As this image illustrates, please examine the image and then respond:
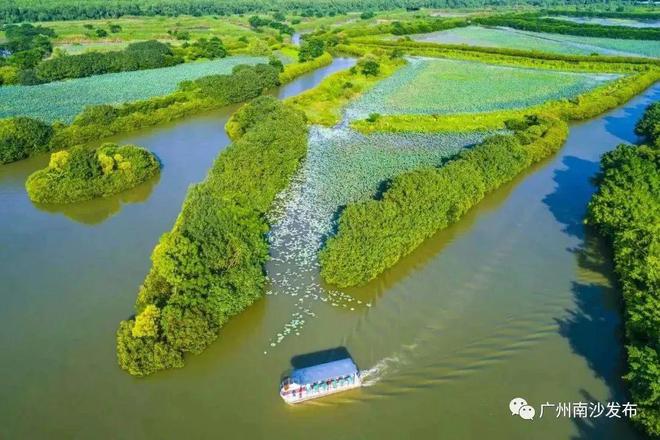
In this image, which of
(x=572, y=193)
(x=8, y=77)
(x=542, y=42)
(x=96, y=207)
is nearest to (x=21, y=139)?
(x=96, y=207)

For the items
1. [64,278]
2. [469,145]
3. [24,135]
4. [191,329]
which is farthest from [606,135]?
[24,135]

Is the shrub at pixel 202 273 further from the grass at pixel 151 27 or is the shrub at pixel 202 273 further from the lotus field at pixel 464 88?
the grass at pixel 151 27

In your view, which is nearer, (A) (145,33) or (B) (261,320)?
(B) (261,320)

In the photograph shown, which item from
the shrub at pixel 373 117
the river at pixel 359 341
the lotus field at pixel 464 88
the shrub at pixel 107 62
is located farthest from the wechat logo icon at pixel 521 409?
the shrub at pixel 107 62

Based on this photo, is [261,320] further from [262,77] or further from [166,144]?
[262,77]

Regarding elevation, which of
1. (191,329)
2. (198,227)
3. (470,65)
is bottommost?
(191,329)

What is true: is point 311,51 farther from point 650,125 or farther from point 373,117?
point 650,125
